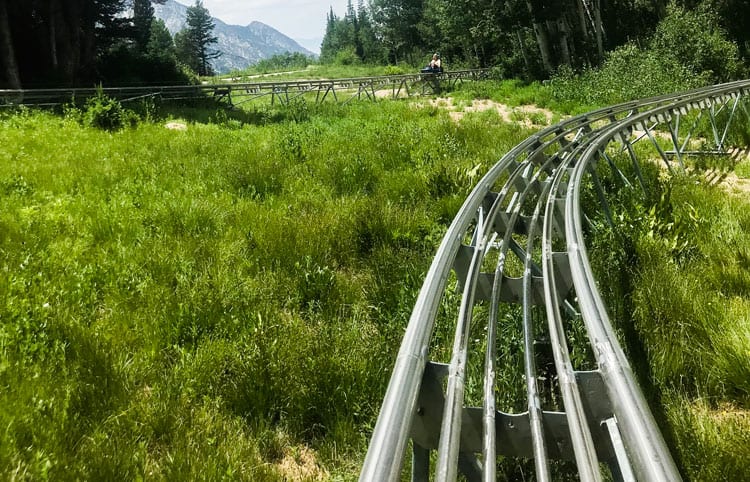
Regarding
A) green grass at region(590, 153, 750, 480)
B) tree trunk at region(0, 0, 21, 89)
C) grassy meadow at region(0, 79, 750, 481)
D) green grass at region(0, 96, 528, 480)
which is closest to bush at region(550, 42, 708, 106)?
grassy meadow at region(0, 79, 750, 481)

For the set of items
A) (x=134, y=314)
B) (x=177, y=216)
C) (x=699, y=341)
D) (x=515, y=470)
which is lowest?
(x=515, y=470)

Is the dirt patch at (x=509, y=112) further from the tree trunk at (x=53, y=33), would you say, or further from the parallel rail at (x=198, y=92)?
the tree trunk at (x=53, y=33)

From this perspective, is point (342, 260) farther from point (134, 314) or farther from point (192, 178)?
point (192, 178)

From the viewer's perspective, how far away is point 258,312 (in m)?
3.55

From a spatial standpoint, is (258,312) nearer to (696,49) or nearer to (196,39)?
(696,49)

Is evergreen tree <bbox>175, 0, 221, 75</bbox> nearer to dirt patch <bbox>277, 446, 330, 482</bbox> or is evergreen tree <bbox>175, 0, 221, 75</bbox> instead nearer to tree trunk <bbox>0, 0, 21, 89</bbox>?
tree trunk <bbox>0, 0, 21, 89</bbox>

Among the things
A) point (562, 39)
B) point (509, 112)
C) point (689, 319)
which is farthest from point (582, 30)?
point (689, 319)

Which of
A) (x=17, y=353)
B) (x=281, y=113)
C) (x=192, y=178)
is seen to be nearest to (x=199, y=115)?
(x=281, y=113)

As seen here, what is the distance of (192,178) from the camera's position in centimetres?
732

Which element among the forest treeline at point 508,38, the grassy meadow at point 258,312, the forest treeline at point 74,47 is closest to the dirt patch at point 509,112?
the forest treeline at point 508,38

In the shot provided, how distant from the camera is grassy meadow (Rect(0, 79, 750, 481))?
2.39 m

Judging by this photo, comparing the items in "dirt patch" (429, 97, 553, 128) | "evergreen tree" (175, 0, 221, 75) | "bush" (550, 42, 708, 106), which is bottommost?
"dirt patch" (429, 97, 553, 128)

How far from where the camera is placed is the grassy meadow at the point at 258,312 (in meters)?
2.39

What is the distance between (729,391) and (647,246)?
192 centimetres
